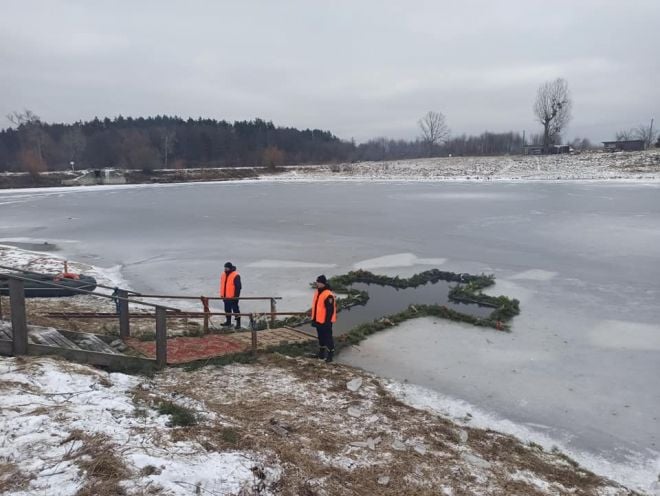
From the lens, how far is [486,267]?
48.1ft

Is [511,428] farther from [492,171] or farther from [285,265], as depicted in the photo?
[492,171]

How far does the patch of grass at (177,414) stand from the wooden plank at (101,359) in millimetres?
Result: 1403

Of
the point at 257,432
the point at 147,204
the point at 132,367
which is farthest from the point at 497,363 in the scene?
the point at 147,204

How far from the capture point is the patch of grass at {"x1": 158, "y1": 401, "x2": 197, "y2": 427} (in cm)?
467

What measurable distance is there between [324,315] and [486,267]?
8315 mm

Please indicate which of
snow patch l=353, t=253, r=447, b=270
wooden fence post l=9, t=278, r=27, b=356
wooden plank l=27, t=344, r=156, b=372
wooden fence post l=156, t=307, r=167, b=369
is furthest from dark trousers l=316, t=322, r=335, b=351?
snow patch l=353, t=253, r=447, b=270

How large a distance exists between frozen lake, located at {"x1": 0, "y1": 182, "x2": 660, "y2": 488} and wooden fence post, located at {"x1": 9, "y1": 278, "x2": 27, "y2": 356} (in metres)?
4.74

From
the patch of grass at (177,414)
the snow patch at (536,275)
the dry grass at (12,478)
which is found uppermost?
the dry grass at (12,478)

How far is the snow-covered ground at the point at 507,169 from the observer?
49625 millimetres

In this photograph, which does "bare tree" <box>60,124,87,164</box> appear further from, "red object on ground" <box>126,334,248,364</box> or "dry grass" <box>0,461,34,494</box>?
"dry grass" <box>0,461,34,494</box>

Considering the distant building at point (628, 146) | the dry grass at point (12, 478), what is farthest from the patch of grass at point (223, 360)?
the distant building at point (628, 146)

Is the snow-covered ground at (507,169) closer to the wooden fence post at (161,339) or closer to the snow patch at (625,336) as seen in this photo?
the snow patch at (625,336)

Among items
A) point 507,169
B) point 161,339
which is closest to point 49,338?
point 161,339

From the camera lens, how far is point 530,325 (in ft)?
31.9
